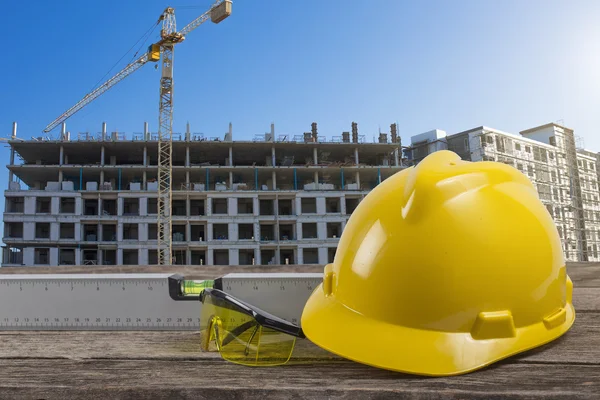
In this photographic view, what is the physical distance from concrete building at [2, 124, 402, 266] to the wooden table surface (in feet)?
98.7

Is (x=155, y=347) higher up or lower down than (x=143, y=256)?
lower down

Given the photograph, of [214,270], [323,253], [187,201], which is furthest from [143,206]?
[214,270]

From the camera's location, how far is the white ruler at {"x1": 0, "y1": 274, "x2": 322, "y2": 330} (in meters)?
1.54

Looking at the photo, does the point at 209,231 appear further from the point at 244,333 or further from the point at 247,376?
the point at 247,376

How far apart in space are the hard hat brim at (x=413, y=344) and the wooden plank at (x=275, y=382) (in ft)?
0.09

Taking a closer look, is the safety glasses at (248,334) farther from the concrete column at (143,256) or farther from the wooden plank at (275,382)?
the concrete column at (143,256)

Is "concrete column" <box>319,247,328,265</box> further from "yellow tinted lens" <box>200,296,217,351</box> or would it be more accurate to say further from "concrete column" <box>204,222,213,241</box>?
"yellow tinted lens" <box>200,296,217,351</box>

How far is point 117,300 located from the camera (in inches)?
61.6

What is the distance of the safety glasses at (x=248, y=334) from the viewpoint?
3.50 feet

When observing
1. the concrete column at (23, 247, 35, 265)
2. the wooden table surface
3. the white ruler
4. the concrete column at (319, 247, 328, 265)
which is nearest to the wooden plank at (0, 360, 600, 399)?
the wooden table surface

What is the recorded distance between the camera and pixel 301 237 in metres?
33.2

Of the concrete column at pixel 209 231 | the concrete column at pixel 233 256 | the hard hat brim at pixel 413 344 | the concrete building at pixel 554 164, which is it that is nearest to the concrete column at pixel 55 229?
the concrete column at pixel 209 231

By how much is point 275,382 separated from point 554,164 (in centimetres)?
5203

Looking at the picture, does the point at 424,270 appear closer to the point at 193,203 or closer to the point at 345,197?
the point at 345,197
